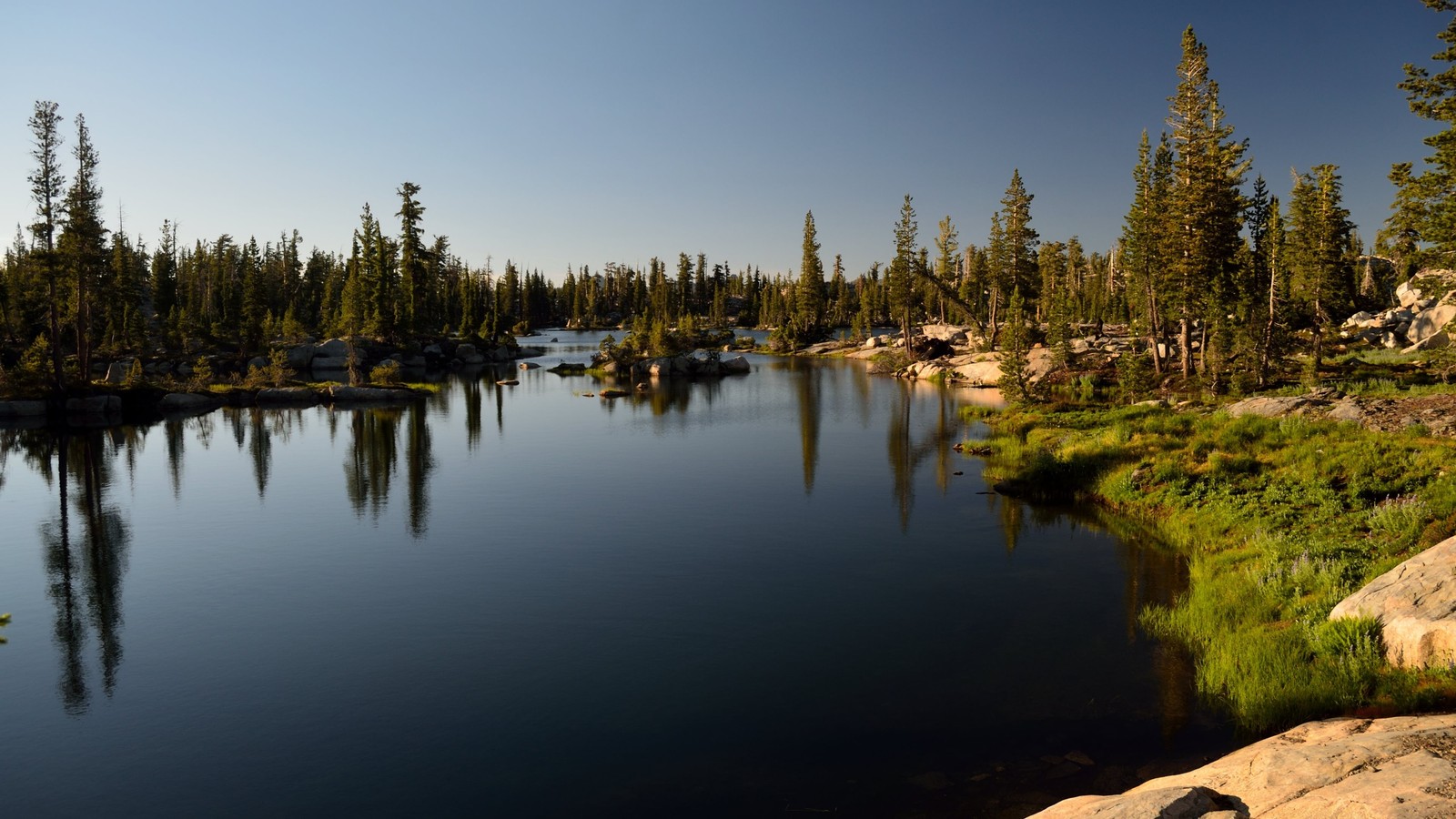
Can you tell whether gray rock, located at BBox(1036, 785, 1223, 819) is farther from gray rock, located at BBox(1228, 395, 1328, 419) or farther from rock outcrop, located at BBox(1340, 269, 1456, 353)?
rock outcrop, located at BBox(1340, 269, 1456, 353)

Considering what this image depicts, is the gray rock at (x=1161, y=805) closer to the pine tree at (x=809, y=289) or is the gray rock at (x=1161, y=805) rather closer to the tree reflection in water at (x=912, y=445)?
the tree reflection in water at (x=912, y=445)

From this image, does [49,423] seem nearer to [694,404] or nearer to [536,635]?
[694,404]

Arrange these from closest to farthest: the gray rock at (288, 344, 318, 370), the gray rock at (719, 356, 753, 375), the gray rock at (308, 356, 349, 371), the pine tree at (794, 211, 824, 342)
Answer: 1. the gray rock at (719, 356, 753, 375)
2. the gray rock at (288, 344, 318, 370)
3. the gray rock at (308, 356, 349, 371)
4. the pine tree at (794, 211, 824, 342)

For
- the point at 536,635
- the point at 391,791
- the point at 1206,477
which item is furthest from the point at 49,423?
the point at 1206,477

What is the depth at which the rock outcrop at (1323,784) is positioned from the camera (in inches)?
269

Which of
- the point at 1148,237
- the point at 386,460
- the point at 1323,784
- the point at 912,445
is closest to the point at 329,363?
the point at 386,460

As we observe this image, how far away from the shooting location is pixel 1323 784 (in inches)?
305

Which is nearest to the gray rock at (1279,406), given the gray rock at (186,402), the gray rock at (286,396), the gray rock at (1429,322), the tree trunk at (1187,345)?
the tree trunk at (1187,345)

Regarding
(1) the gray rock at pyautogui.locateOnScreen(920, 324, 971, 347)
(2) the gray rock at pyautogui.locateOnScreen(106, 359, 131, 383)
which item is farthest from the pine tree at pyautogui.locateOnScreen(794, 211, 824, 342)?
(2) the gray rock at pyautogui.locateOnScreen(106, 359, 131, 383)

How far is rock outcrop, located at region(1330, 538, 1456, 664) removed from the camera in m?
10.9

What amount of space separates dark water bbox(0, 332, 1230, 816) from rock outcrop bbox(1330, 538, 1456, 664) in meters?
2.73

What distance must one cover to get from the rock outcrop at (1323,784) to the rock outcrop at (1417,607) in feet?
5.80

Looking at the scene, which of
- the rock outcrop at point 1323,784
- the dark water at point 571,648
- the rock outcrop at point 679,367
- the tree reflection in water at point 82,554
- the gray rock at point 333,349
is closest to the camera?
the rock outcrop at point 1323,784

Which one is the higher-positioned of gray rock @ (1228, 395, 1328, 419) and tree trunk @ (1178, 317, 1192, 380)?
tree trunk @ (1178, 317, 1192, 380)
